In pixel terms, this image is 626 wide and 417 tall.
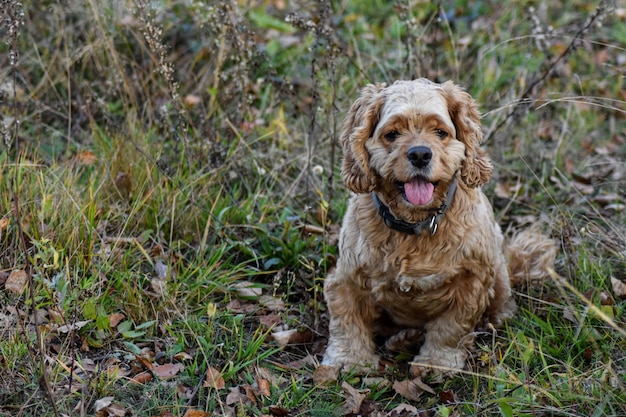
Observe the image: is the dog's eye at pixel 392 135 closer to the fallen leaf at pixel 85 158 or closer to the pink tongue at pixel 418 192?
the pink tongue at pixel 418 192

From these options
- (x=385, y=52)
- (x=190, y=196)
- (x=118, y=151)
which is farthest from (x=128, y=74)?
(x=385, y=52)

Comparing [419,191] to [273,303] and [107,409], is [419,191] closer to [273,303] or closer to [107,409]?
[273,303]

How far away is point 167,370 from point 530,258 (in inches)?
90.4

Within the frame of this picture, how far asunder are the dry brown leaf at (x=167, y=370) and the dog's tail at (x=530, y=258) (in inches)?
84.1

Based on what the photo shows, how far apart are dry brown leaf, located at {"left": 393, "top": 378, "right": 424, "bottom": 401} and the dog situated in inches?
4.3

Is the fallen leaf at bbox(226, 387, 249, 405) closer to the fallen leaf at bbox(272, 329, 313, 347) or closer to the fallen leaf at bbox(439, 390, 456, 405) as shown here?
the fallen leaf at bbox(272, 329, 313, 347)

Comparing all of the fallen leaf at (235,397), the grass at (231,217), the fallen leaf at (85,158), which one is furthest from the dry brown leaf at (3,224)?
the fallen leaf at (235,397)

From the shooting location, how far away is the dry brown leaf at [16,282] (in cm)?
410

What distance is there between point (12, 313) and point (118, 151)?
59.7 inches

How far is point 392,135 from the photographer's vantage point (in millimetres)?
Answer: 3775

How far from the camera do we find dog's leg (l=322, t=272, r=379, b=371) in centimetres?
421

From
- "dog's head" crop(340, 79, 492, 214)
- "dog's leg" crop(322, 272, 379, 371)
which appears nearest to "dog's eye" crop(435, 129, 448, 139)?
"dog's head" crop(340, 79, 492, 214)

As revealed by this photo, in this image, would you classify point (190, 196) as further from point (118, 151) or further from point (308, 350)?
point (308, 350)

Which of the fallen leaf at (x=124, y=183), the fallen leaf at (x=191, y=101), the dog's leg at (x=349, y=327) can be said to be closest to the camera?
the dog's leg at (x=349, y=327)
